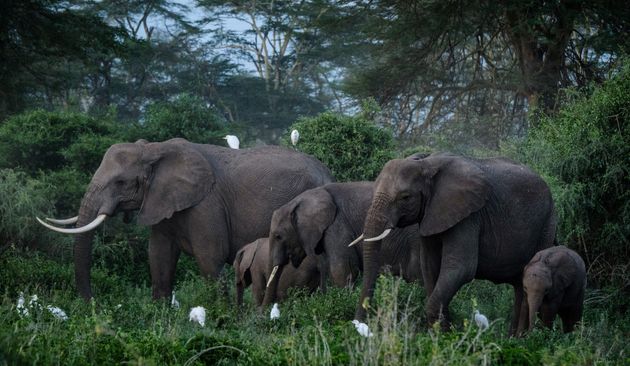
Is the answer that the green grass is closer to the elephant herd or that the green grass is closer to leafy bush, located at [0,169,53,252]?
the elephant herd

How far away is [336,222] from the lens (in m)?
11.3

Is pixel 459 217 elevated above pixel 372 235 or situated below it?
above

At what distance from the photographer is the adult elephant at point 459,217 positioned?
32.4 feet

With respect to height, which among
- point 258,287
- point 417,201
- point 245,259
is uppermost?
point 417,201

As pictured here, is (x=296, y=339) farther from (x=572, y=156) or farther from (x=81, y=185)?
(x=81, y=185)

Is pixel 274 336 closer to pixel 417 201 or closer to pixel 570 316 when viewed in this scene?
pixel 417 201

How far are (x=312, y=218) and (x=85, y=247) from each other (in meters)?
2.42

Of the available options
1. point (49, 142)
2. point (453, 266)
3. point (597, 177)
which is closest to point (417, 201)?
point (453, 266)

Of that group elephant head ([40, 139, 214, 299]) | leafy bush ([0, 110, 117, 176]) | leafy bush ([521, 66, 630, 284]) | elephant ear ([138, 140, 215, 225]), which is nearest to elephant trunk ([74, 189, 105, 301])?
elephant head ([40, 139, 214, 299])

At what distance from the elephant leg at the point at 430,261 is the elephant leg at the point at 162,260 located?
10.2ft

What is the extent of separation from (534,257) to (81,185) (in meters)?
8.73

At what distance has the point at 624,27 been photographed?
65.3ft

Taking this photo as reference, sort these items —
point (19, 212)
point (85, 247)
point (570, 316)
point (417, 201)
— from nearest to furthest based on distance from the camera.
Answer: point (417, 201)
point (570, 316)
point (85, 247)
point (19, 212)

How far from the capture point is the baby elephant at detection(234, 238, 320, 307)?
11773 millimetres
